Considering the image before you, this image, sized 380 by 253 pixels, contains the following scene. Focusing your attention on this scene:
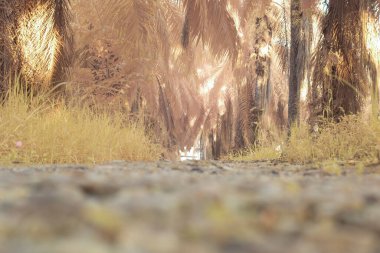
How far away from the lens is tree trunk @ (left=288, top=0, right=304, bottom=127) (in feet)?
33.1

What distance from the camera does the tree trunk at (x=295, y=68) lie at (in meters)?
10.1

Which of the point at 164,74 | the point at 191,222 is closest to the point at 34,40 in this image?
the point at 191,222

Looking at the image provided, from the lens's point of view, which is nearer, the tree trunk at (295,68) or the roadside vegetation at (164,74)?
the roadside vegetation at (164,74)

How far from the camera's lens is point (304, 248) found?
3.08 feet

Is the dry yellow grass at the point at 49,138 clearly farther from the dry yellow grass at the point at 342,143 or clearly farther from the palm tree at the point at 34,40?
the dry yellow grass at the point at 342,143

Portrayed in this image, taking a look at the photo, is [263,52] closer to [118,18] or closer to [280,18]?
[280,18]

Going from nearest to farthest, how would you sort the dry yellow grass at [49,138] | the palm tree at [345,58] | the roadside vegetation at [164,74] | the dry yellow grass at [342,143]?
the dry yellow grass at [342,143], the dry yellow grass at [49,138], the roadside vegetation at [164,74], the palm tree at [345,58]

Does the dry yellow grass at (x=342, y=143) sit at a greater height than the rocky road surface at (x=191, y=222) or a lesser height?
greater

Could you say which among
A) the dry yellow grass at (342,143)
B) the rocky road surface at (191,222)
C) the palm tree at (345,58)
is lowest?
the rocky road surface at (191,222)

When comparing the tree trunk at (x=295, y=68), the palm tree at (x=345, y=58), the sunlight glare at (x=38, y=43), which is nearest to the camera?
the palm tree at (x=345, y=58)

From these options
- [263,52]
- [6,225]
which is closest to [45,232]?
[6,225]

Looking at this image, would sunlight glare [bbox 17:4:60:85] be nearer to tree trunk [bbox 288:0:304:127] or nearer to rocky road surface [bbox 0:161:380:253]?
tree trunk [bbox 288:0:304:127]

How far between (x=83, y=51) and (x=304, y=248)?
1370 cm

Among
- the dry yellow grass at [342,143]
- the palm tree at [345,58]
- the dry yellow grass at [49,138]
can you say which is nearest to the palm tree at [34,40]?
the dry yellow grass at [49,138]
